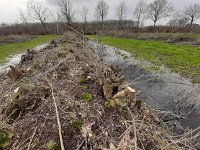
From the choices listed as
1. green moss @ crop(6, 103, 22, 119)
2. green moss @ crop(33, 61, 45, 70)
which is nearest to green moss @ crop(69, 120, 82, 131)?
green moss @ crop(6, 103, 22, 119)

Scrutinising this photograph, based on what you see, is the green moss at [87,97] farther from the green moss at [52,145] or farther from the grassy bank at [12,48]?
the grassy bank at [12,48]

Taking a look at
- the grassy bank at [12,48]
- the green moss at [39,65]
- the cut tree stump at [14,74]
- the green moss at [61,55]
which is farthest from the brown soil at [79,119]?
the grassy bank at [12,48]

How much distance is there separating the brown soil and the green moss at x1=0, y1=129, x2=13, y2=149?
0.21ft

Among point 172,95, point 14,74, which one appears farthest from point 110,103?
point 172,95

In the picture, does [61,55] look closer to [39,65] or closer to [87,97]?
[39,65]

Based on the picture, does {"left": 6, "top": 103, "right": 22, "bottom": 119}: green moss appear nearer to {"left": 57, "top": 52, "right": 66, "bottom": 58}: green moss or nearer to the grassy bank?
{"left": 57, "top": 52, "right": 66, "bottom": 58}: green moss

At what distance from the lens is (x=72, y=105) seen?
3494mm

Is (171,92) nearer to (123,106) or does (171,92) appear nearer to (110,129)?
(123,106)

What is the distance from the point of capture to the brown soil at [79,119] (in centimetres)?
283

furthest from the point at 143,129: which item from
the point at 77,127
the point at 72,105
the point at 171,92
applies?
the point at 171,92

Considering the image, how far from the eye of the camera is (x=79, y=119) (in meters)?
3.20

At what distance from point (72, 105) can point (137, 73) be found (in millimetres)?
5753

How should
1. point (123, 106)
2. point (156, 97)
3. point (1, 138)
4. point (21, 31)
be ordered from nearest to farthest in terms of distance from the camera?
point (1, 138), point (123, 106), point (156, 97), point (21, 31)

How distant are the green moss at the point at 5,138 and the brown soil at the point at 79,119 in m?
0.06
